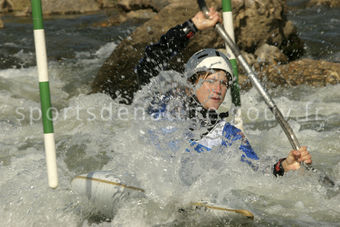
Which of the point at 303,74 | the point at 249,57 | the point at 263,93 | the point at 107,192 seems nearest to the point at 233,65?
the point at 263,93

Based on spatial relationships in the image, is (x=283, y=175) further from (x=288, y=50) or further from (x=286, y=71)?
(x=288, y=50)

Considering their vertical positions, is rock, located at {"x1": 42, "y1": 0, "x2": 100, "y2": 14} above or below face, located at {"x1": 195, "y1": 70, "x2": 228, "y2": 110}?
above

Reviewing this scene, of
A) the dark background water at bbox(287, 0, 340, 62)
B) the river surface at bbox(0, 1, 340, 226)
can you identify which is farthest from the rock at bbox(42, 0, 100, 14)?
the river surface at bbox(0, 1, 340, 226)

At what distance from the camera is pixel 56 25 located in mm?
12906

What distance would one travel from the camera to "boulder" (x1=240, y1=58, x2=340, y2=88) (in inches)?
265

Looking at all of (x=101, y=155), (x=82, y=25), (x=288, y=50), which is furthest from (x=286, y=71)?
(x=82, y=25)

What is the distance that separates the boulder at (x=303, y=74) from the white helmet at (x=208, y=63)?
3229 mm

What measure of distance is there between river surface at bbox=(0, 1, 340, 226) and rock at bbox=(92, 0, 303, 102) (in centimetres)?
35

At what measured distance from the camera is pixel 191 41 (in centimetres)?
693

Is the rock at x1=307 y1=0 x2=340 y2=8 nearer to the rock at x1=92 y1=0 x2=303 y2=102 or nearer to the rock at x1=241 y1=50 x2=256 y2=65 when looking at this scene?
the rock at x1=92 y1=0 x2=303 y2=102

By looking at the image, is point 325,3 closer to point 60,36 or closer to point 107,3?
point 60,36

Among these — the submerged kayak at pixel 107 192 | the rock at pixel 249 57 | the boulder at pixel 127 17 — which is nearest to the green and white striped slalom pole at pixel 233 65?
the submerged kayak at pixel 107 192

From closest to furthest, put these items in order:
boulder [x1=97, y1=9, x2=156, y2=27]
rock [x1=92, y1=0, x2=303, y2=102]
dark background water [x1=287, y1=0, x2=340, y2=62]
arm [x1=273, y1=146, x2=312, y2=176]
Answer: arm [x1=273, y1=146, x2=312, y2=176] → rock [x1=92, y1=0, x2=303, y2=102] → dark background water [x1=287, y1=0, x2=340, y2=62] → boulder [x1=97, y1=9, x2=156, y2=27]

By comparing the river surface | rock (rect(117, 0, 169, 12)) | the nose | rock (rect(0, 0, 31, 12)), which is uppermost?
rock (rect(0, 0, 31, 12))
